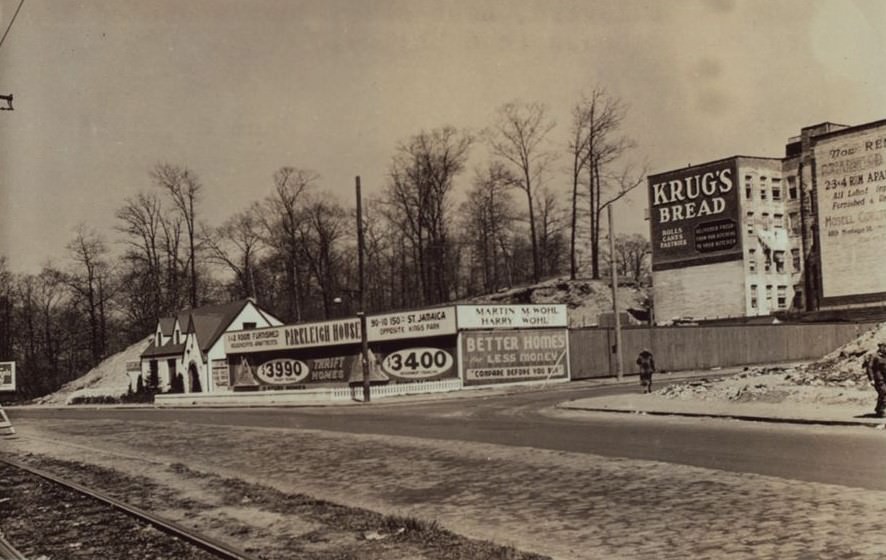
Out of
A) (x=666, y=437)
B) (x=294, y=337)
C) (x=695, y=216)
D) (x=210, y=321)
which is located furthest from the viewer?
(x=695, y=216)

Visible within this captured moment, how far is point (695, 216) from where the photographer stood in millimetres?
67938

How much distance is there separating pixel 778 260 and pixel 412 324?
35.6 m

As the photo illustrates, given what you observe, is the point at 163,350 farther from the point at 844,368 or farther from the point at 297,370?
the point at 844,368

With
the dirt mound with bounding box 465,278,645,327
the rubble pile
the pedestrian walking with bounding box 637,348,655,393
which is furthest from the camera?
the dirt mound with bounding box 465,278,645,327

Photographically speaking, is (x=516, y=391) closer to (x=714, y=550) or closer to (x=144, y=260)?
(x=714, y=550)

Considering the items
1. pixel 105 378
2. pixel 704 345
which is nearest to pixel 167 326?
pixel 105 378

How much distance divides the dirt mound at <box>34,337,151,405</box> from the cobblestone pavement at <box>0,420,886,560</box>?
68.7m

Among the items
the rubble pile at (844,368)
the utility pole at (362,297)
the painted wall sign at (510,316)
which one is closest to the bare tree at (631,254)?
the painted wall sign at (510,316)

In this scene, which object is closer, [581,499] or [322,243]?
[581,499]

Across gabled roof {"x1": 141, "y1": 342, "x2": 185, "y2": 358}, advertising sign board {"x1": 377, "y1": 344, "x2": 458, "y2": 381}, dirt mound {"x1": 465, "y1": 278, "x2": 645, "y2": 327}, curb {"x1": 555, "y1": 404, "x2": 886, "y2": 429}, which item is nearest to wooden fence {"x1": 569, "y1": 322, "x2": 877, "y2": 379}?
advertising sign board {"x1": 377, "y1": 344, "x2": 458, "y2": 381}

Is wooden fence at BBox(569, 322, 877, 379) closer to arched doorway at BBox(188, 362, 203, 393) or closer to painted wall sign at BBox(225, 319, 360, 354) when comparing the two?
painted wall sign at BBox(225, 319, 360, 354)

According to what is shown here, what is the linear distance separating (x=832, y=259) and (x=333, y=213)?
146 ft

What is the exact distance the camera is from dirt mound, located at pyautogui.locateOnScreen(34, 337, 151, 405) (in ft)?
262

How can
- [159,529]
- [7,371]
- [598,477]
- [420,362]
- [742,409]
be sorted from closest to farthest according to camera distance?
[159,529] → [598,477] → [742,409] → [420,362] → [7,371]
